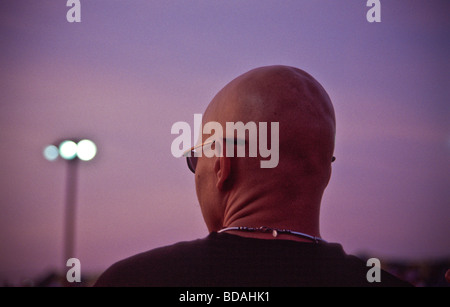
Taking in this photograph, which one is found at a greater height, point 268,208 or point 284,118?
point 284,118

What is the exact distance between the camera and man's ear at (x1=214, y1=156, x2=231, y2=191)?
61.8 inches

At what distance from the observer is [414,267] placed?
561 cm

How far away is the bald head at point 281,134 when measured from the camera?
1514mm

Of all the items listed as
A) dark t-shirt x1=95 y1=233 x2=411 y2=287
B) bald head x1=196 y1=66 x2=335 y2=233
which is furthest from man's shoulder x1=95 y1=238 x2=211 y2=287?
bald head x1=196 y1=66 x2=335 y2=233

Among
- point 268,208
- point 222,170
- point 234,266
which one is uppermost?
point 222,170

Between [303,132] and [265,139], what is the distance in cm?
14

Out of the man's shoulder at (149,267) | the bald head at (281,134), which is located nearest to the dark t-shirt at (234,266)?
the man's shoulder at (149,267)

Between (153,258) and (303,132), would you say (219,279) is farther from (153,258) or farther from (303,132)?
(303,132)

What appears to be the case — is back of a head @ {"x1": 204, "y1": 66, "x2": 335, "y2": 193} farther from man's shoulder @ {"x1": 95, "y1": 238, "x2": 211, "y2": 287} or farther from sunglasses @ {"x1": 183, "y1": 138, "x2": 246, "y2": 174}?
man's shoulder @ {"x1": 95, "y1": 238, "x2": 211, "y2": 287}

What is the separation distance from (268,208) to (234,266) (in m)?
0.24

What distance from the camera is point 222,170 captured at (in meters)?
1.58

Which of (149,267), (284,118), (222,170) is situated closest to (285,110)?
(284,118)

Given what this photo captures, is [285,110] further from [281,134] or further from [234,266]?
[234,266]
